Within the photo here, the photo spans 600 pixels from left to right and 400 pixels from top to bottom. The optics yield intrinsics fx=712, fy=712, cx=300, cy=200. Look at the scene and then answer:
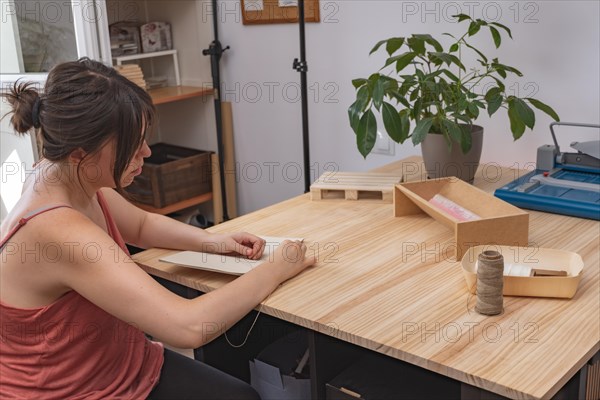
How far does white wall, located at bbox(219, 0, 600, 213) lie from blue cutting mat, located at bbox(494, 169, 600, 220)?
0.32m

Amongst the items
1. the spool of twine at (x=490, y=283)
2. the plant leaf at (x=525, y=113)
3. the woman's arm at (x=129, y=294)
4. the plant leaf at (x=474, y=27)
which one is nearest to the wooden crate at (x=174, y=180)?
the plant leaf at (x=474, y=27)

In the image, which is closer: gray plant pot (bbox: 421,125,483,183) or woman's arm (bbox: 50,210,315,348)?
woman's arm (bbox: 50,210,315,348)

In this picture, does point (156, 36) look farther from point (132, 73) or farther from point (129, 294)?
point (129, 294)

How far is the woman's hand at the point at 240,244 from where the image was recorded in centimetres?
154

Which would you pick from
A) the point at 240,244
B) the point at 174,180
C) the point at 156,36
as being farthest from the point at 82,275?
the point at 156,36

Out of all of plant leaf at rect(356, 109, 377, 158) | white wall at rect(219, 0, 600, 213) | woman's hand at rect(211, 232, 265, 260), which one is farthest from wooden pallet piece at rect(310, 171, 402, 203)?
white wall at rect(219, 0, 600, 213)

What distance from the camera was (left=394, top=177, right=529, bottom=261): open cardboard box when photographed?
1.50 meters

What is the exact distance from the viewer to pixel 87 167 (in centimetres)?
130

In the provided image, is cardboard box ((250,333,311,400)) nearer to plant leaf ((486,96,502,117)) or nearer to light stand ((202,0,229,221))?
plant leaf ((486,96,502,117))

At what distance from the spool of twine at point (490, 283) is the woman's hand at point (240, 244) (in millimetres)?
491

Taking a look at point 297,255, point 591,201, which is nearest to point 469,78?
point 591,201

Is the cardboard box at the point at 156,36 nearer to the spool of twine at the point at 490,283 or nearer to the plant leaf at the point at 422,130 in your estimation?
the plant leaf at the point at 422,130

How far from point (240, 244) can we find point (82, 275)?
429 mm

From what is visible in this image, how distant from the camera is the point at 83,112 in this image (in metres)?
1.23
